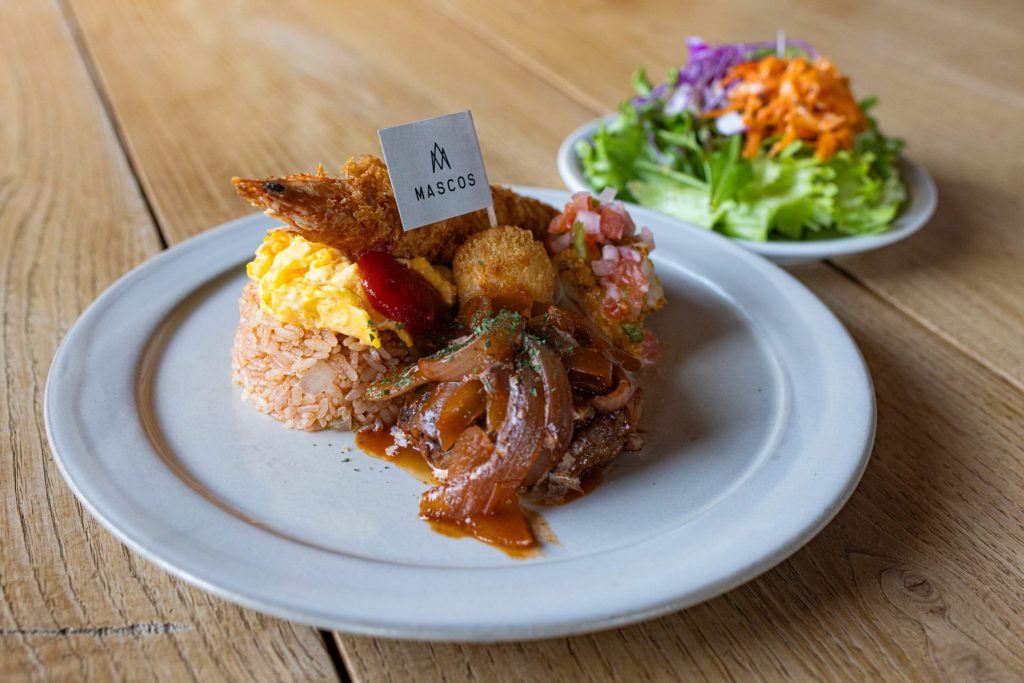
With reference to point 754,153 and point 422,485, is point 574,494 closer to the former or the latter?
point 422,485

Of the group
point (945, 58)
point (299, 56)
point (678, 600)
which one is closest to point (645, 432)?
point (678, 600)

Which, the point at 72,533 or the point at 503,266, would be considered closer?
the point at 72,533

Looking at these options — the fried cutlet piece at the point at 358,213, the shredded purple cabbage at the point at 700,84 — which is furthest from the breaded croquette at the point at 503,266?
the shredded purple cabbage at the point at 700,84

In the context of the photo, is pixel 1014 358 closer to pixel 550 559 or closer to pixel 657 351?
pixel 657 351

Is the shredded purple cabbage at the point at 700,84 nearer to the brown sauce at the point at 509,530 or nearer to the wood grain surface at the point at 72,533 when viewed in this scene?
the wood grain surface at the point at 72,533

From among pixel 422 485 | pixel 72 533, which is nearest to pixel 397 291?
pixel 422 485

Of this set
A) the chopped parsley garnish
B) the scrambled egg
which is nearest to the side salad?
the chopped parsley garnish
